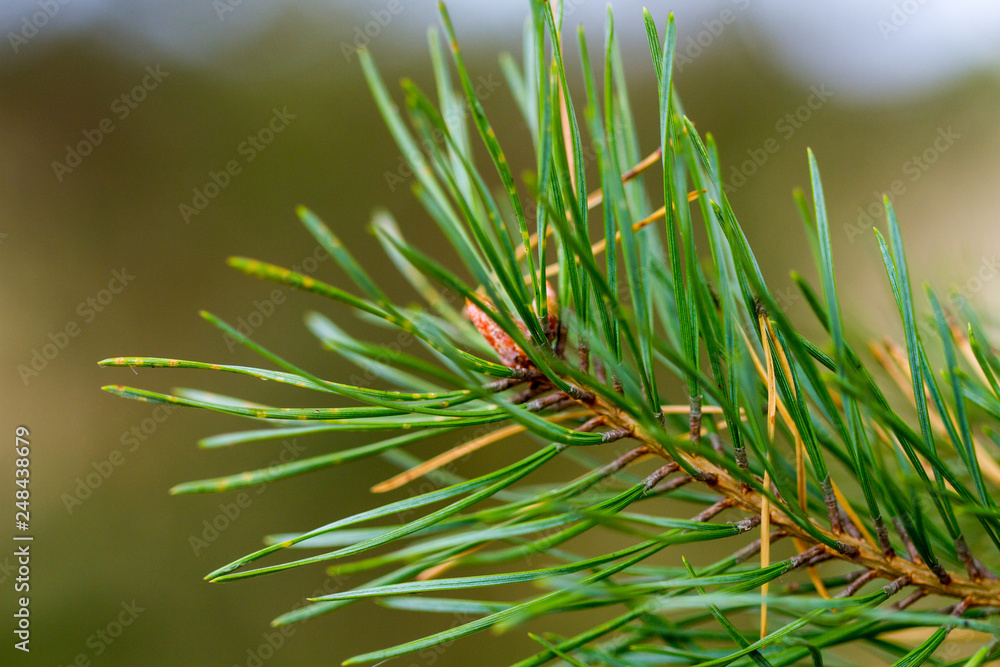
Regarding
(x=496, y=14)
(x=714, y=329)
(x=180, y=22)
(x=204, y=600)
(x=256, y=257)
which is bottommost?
(x=204, y=600)

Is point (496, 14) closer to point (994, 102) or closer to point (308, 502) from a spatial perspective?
point (308, 502)

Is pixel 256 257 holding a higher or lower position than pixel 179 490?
higher

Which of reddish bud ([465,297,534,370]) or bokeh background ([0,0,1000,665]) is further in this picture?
bokeh background ([0,0,1000,665])

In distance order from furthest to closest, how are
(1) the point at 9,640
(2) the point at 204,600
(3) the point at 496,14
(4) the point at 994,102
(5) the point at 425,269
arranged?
(4) the point at 994,102, (3) the point at 496,14, (2) the point at 204,600, (1) the point at 9,640, (5) the point at 425,269

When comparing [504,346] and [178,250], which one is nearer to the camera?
[504,346]

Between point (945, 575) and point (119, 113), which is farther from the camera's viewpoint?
point (119, 113)

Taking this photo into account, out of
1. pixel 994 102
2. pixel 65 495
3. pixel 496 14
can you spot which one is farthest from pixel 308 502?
pixel 994 102

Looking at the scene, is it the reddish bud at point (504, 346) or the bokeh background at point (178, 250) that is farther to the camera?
the bokeh background at point (178, 250)

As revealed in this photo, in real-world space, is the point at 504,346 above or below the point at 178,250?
below
